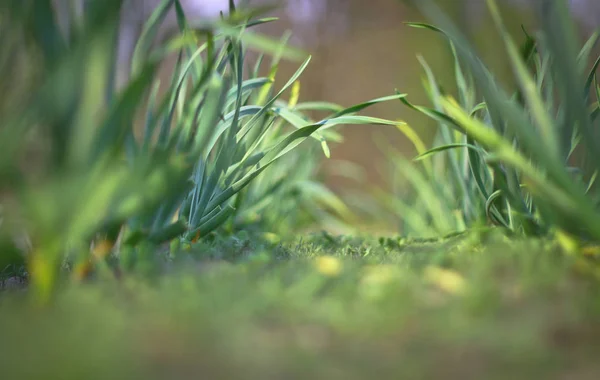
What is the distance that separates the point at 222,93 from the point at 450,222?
974 mm

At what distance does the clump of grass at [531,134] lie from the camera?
597 millimetres

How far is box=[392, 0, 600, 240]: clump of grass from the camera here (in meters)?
0.60

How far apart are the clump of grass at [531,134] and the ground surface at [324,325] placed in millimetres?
104

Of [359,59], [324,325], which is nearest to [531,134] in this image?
[324,325]

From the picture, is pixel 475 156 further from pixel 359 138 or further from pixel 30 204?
pixel 359 138

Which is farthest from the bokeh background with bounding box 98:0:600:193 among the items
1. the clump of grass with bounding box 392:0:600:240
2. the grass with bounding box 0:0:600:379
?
the grass with bounding box 0:0:600:379

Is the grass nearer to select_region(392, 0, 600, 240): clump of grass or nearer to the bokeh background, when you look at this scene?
select_region(392, 0, 600, 240): clump of grass

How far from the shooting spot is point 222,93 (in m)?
0.89

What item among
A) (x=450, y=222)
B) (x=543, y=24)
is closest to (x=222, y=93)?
(x=543, y=24)

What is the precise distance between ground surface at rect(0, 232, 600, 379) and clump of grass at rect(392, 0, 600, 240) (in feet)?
0.34

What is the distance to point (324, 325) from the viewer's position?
19.6 inches

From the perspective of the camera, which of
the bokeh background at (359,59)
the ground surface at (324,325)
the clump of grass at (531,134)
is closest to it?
the ground surface at (324,325)

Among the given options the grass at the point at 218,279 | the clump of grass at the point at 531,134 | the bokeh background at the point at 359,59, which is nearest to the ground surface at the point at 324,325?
the grass at the point at 218,279

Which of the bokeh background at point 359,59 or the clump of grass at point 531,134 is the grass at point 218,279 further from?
the bokeh background at point 359,59
